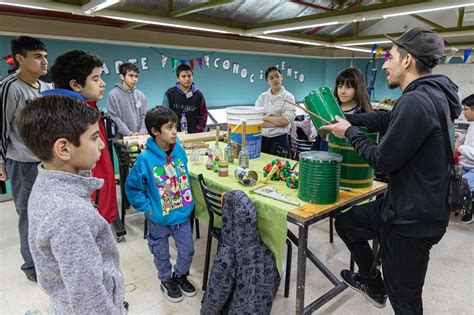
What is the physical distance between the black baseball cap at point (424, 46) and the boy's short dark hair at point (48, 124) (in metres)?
1.45

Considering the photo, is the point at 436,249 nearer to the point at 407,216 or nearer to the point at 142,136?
the point at 407,216

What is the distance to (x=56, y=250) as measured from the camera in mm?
879

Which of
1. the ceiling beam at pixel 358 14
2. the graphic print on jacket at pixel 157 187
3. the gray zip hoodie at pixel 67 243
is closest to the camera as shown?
the gray zip hoodie at pixel 67 243

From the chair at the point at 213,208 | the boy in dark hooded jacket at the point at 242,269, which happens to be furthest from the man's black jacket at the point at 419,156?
the chair at the point at 213,208

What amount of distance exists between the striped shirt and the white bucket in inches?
54.3

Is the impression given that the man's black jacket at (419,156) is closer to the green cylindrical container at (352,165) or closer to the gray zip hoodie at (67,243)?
the green cylindrical container at (352,165)

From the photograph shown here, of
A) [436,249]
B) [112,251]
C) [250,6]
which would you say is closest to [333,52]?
[250,6]

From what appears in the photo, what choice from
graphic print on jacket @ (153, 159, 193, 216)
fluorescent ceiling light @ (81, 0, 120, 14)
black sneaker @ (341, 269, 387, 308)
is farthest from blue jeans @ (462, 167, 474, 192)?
fluorescent ceiling light @ (81, 0, 120, 14)

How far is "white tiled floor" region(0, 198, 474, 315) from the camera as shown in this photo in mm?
2071

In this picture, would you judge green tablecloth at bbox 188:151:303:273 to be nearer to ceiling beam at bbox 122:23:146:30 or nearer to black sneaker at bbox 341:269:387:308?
black sneaker at bbox 341:269:387:308

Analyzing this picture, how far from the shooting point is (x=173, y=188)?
2078 mm

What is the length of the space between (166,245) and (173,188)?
1.32 ft

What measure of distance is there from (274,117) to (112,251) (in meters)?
2.66

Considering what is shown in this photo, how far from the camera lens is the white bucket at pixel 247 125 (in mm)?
2459
